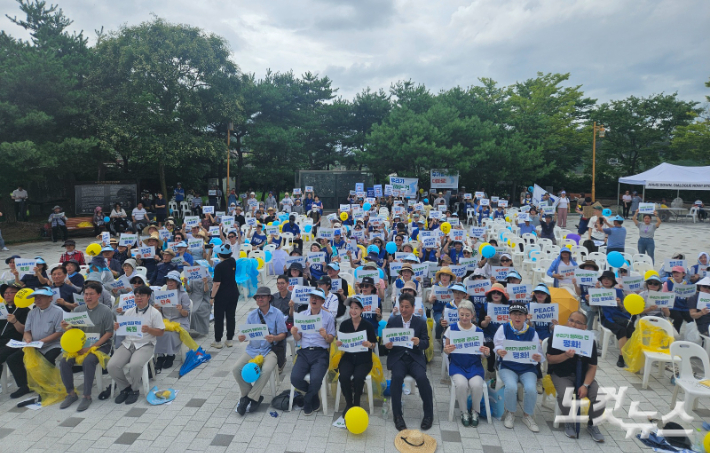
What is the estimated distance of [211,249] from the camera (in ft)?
35.6

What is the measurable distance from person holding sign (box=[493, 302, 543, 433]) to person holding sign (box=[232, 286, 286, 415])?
9.15ft

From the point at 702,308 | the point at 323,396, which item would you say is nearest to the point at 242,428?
the point at 323,396

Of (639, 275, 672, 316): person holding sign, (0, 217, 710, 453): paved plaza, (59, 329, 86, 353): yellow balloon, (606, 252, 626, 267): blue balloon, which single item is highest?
(606, 252, 626, 267): blue balloon

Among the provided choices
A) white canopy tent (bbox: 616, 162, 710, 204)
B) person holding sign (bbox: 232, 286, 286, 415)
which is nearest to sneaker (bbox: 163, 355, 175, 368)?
person holding sign (bbox: 232, 286, 286, 415)

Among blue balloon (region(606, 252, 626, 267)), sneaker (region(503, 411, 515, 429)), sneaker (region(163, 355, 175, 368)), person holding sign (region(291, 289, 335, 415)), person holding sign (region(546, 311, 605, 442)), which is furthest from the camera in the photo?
blue balloon (region(606, 252, 626, 267))

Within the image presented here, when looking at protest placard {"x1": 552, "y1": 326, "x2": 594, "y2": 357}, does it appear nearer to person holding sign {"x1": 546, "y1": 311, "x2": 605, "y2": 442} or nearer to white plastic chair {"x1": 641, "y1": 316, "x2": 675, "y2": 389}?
person holding sign {"x1": 546, "y1": 311, "x2": 605, "y2": 442}

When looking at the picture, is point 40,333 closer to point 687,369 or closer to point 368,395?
point 368,395

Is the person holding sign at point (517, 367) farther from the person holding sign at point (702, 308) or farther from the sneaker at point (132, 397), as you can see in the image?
the sneaker at point (132, 397)

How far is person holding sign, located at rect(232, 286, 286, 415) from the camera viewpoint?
17.6 feet

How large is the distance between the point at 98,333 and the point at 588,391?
6151mm

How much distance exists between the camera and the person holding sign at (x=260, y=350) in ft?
17.6

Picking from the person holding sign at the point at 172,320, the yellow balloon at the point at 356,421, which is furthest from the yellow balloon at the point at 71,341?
the yellow balloon at the point at 356,421

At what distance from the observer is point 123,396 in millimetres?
5625

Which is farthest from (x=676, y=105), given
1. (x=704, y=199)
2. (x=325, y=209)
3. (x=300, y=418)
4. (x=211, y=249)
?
(x=300, y=418)
